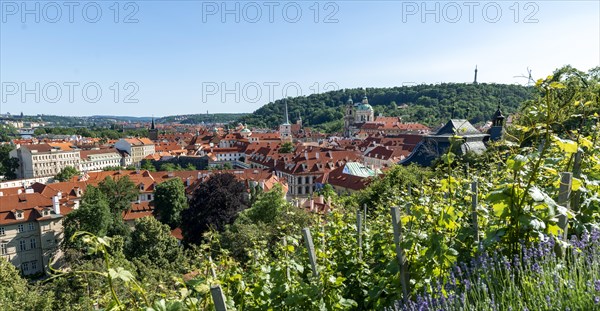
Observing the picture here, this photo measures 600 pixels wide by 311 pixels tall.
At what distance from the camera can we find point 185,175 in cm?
4600

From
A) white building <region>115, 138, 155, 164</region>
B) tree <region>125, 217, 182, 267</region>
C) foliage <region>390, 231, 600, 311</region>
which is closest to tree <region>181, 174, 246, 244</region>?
tree <region>125, 217, 182, 267</region>

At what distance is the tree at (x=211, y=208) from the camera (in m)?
24.6

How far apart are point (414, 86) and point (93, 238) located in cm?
19417

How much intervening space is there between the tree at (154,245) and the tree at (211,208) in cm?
262

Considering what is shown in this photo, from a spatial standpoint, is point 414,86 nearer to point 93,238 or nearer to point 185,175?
point 185,175

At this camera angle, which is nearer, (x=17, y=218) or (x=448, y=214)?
(x=448, y=214)

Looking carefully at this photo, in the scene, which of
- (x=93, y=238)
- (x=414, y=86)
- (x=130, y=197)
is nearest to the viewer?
(x=93, y=238)

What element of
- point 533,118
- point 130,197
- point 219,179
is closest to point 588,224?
point 533,118

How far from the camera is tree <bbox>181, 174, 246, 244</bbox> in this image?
24650 mm

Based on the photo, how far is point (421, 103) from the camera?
163000 millimetres

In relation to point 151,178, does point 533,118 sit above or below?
above

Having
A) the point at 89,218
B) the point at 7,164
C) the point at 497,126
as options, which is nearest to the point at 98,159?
the point at 7,164

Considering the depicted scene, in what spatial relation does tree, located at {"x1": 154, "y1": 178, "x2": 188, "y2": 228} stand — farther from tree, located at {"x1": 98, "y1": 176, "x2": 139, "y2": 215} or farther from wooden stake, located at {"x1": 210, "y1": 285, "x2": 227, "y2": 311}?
wooden stake, located at {"x1": 210, "y1": 285, "x2": 227, "y2": 311}

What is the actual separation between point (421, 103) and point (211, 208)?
151 m
